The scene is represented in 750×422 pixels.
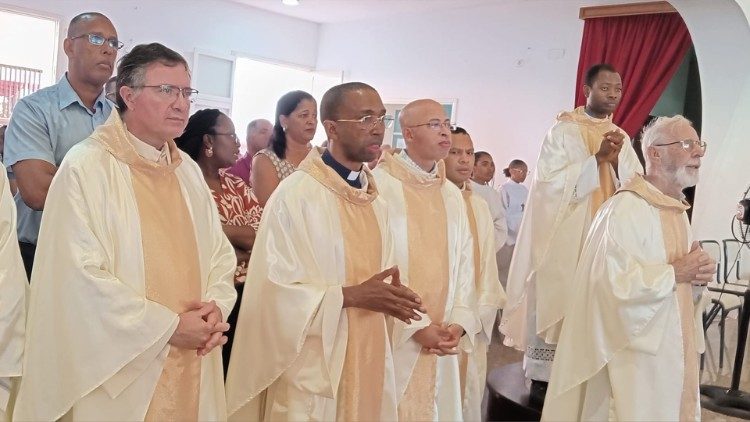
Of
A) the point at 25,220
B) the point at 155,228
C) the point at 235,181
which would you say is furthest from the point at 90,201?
the point at 235,181

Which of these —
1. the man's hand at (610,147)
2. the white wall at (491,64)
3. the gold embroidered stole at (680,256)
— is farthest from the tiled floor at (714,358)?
the white wall at (491,64)

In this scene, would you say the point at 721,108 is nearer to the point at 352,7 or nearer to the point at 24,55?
the point at 352,7

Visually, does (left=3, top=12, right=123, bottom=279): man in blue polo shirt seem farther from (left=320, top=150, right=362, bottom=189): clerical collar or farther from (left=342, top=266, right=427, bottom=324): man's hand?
(left=342, top=266, right=427, bottom=324): man's hand

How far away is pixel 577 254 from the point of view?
185 inches

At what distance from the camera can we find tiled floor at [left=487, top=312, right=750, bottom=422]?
20.1ft

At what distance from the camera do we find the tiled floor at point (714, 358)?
6141 millimetres

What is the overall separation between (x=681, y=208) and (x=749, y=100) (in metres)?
3.77

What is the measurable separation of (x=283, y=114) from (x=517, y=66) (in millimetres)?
6342

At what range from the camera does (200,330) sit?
243 centimetres

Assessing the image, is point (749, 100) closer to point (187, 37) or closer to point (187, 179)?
point (187, 179)

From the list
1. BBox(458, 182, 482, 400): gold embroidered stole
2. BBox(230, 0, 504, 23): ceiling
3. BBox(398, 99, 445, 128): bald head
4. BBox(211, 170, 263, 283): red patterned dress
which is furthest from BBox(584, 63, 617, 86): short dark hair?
BBox(230, 0, 504, 23): ceiling

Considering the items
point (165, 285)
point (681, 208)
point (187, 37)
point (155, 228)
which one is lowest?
point (165, 285)

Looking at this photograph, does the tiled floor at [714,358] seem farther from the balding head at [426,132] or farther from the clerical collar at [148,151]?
the clerical collar at [148,151]

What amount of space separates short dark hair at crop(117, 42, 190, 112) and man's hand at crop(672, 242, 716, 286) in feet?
7.38
